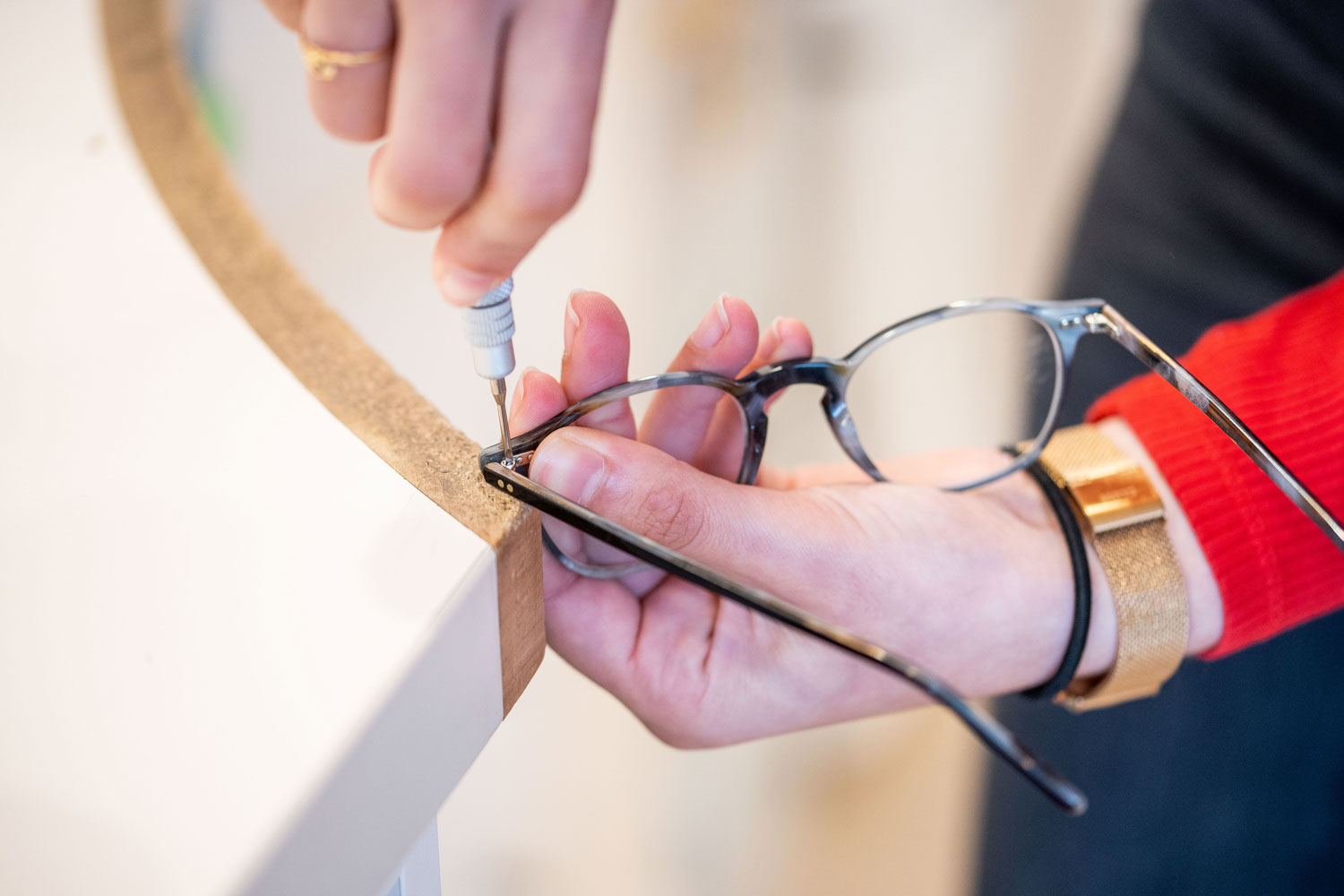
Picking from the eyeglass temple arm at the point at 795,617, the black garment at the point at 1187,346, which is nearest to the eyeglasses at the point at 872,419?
the eyeglass temple arm at the point at 795,617

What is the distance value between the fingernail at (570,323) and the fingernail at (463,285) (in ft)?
0.25

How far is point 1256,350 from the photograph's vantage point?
1.61ft

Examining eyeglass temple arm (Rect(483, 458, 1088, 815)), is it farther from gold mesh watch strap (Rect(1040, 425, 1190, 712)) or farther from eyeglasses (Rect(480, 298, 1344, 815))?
gold mesh watch strap (Rect(1040, 425, 1190, 712))

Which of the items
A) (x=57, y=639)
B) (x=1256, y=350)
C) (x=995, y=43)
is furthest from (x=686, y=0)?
(x=57, y=639)

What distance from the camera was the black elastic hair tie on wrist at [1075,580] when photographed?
0.45m

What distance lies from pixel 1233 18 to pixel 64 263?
0.69 meters

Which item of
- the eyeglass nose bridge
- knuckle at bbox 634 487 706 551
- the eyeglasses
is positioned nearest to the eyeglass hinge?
the eyeglasses

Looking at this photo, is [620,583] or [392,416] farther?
[620,583]

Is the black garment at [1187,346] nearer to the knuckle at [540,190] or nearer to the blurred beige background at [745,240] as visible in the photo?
the blurred beige background at [745,240]

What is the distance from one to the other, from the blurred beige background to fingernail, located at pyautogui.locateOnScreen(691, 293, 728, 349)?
6 cm

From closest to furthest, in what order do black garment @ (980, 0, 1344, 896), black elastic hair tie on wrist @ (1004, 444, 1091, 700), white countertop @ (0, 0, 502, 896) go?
1. white countertop @ (0, 0, 502, 896)
2. black elastic hair tie on wrist @ (1004, 444, 1091, 700)
3. black garment @ (980, 0, 1344, 896)

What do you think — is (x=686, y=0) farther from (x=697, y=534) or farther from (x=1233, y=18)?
(x=697, y=534)

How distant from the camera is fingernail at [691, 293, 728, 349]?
0.39m

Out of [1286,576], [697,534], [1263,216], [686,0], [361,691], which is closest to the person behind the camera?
[361,691]
